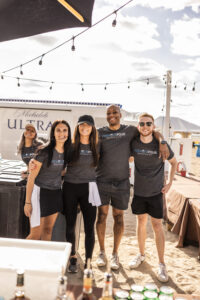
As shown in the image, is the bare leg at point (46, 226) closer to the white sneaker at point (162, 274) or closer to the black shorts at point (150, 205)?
the black shorts at point (150, 205)

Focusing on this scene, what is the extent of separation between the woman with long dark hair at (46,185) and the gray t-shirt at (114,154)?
0.54 m

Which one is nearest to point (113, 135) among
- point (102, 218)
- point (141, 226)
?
point (102, 218)

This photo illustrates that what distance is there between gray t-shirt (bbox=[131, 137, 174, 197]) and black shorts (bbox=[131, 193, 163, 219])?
59mm

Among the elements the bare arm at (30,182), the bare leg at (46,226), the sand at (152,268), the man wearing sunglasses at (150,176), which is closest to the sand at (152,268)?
the sand at (152,268)

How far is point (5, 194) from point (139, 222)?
1653mm

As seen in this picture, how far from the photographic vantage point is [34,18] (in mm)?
2041

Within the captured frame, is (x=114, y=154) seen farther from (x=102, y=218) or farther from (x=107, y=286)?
(x=107, y=286)

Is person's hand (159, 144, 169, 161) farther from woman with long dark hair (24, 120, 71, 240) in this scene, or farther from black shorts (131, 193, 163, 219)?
woman with long dark hair (24, 120, 71, 240)

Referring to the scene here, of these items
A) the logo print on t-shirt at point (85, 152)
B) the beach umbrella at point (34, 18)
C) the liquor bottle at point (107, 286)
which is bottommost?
the liquor bottle at point (107, 286)

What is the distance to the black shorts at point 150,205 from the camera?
3096 millimetres

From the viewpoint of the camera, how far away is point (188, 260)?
3.71 m

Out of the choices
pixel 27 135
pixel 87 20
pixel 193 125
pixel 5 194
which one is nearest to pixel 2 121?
pixel 27 135

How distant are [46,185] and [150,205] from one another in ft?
4.04

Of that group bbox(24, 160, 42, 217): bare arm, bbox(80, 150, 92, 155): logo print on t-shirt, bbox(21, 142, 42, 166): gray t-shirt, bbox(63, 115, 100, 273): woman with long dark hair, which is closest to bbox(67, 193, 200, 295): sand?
bbox(63, 115, 100, 273): woman with long dark hair
